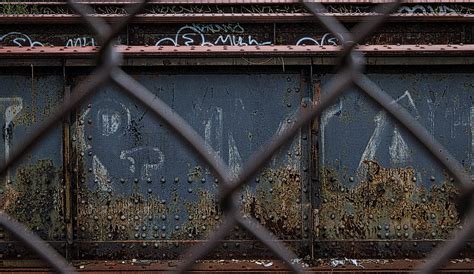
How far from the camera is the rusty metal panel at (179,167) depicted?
4.29 meters

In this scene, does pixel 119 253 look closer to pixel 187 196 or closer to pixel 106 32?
pixel 187 196

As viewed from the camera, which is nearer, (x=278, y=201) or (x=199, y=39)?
(x=278, y=201)

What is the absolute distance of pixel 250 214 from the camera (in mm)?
4301

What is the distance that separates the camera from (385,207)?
4309 millimetres

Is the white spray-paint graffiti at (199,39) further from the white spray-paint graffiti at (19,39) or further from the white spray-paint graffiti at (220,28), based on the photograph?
the white spray-paint graffiti at (19,39)

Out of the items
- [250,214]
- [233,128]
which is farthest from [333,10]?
[250,214]

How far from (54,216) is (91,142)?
21.8 inches

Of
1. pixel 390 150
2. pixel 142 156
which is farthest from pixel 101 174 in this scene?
pixel 390 150

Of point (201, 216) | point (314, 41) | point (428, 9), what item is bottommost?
point (201, 216)

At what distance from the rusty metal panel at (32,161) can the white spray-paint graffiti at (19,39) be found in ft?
1.39

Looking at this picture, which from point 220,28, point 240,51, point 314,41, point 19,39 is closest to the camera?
point 240,51

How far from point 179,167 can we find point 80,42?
4.33 feet

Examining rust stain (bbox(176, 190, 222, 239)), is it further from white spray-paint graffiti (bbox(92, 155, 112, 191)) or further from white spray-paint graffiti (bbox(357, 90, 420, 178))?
white spray-paint graffiti (bbox(357, 90, 420, 178))

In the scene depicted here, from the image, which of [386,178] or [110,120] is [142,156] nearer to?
[110,120]
